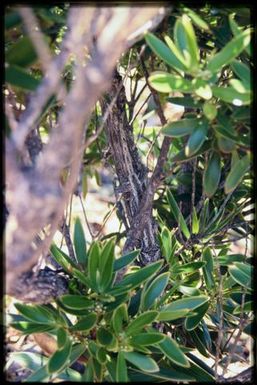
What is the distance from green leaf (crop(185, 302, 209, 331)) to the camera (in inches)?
44.9

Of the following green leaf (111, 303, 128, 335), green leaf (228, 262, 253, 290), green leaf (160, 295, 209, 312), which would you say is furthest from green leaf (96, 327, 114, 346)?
green leaf (228, 262, 253, 290)

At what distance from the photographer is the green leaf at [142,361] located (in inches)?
37.3

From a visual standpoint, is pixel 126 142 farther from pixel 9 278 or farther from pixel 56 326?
pixel 9 278

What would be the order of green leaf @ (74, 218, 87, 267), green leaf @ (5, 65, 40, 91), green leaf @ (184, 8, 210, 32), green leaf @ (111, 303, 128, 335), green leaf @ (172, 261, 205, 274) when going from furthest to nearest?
green leaf @ (172, 261, 205, 274), green leaf @ (74, 218, 87, 267), green leaf @ (111, 303, 128, 335), green leaf @ (184, 8, 210, 32), green leaf @ (5, 65, 40, 91)

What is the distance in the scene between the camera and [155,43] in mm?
870

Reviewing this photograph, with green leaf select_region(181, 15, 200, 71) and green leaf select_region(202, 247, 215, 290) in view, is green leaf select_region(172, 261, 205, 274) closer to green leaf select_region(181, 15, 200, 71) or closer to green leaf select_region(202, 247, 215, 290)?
green leaf select_region(202, 247, 215, 290)

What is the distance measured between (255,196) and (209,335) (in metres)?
0.37

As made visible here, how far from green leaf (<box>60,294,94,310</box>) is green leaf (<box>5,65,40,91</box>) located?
1.21ft

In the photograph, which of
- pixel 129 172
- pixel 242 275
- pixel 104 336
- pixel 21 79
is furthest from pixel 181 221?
pixel 21 79

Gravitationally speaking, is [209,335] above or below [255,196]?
below

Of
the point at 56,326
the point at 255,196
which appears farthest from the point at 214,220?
the point at 56,326

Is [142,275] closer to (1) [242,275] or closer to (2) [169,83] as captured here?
(1) [242,275]

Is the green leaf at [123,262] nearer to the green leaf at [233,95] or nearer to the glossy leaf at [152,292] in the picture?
the glossy leaf at [152,292]

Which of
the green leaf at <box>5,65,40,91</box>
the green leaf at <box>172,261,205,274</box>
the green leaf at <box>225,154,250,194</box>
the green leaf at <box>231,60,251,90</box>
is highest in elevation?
the green leaf at <box>5,65,40,91</box>
